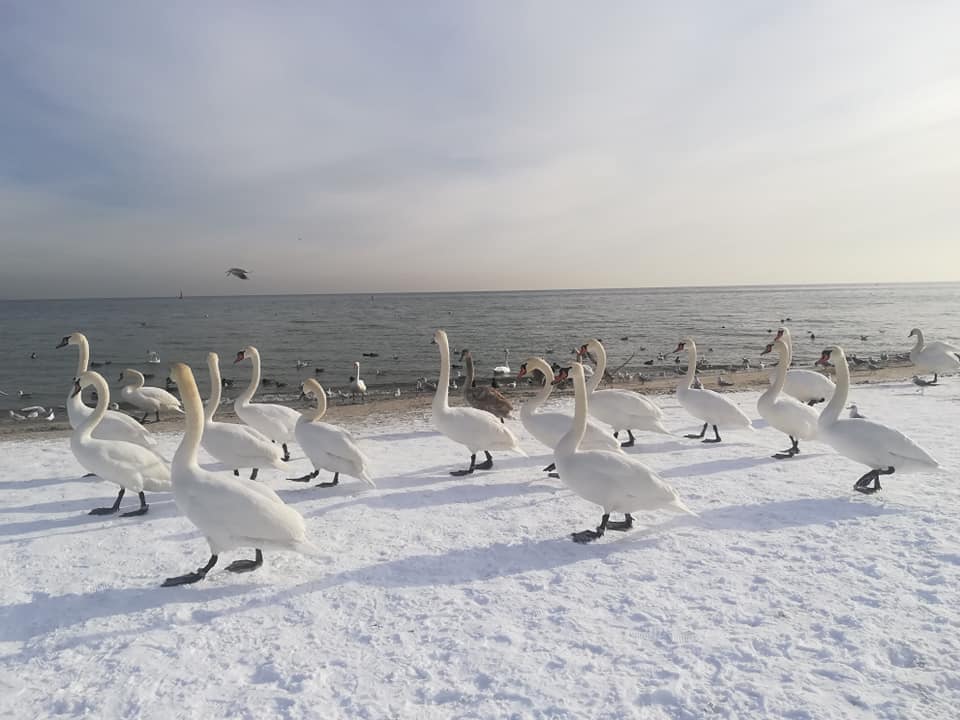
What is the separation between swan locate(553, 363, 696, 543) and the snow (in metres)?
0.30

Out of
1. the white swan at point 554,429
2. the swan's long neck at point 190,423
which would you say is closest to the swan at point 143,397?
the white swan at point 554,429

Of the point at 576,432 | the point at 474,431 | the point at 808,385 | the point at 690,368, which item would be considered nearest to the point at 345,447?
the point at 474,431

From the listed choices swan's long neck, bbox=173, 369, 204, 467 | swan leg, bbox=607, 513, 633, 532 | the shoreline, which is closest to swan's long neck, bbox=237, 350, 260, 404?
the shoreline

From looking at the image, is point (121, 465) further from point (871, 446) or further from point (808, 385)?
point (808, 385)

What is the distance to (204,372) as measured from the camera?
25.0 m

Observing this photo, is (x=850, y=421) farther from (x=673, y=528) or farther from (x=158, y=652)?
(x=158, y=652)

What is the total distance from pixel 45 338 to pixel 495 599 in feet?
174

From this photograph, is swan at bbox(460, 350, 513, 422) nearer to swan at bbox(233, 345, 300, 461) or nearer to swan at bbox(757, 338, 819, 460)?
swan at bbox(233, 345, 300, 461)

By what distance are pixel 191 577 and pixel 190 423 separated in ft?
4.17

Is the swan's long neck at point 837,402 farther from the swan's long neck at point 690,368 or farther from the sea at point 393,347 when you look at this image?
the sea at point 393,347

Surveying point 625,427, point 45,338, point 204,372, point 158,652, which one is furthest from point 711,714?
point 45,338

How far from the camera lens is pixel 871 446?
6.17 meters

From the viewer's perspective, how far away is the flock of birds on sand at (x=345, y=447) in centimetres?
439

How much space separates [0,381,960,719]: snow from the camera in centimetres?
315
